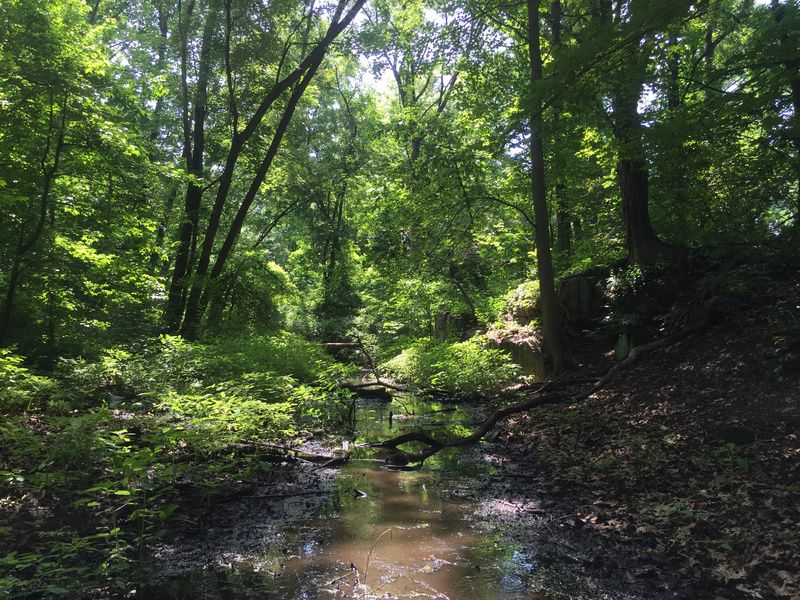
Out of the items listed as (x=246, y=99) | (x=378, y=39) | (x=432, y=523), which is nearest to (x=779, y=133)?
(x=432, y=523)

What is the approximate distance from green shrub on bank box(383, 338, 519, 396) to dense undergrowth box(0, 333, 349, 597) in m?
3.94

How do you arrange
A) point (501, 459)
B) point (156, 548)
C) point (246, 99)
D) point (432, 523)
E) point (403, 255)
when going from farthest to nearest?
1. point (246, 99)
2. point (403, 255)
3. point (501, 459)
4. point (432, 523)
5. point (156, 548)

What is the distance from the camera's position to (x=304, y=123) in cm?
2173

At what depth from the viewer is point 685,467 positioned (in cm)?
516

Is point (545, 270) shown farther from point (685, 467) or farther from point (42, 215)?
point (42, 215)

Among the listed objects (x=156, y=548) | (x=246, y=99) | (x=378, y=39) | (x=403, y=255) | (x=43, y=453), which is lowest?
(x=156, y=548)

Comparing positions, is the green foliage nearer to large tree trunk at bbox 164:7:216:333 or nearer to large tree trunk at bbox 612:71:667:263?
large tree trunk at bbox 164:7:216:333

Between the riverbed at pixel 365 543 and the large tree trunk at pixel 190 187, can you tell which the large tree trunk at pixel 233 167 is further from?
the riverbed at pixel 365 543

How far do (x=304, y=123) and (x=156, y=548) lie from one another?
20306 millimetres

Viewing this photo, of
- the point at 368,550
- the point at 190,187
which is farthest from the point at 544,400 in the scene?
the point at 190,187

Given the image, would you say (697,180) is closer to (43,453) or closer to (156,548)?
(156,548)

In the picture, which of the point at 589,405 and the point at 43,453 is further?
the point at 589,405

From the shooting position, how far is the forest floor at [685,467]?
3727 mm

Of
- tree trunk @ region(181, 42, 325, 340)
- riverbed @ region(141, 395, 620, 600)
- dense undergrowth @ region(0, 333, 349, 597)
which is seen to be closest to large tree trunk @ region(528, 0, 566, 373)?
riverbed @ region(141, 395, 620, 600)
